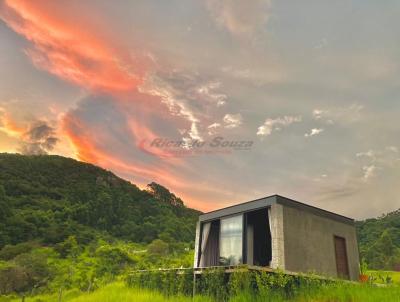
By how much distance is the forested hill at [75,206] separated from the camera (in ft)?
146

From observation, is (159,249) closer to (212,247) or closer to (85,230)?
(85,230)

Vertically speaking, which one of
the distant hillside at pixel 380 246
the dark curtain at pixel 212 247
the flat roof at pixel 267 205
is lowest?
the dark curtain at pixel 212 247

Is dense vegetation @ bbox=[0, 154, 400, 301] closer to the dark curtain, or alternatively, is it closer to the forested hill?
the forested hill

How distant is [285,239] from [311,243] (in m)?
1.65

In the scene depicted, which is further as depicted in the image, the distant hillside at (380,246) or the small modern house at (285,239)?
the distant hillside at (380,246)

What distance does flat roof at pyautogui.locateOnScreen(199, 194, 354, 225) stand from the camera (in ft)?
45.2

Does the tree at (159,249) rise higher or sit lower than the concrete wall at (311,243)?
higher

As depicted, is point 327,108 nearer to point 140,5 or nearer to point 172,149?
point 172,149

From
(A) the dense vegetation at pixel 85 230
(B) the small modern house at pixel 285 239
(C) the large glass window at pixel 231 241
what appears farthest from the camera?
(A) the dense vegetation at pixel 85 230

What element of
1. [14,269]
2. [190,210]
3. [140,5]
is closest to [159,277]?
[140,5]

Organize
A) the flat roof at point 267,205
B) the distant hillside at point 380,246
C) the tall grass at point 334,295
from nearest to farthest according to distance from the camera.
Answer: the tall grass at point 334,295, the flat roof at point 267,205, the distant hillside at point 380,246

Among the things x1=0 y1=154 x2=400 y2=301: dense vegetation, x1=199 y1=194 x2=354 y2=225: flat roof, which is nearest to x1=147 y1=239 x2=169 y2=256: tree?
x1=0 y1=154 x2=400 y2=301: dense vegetation

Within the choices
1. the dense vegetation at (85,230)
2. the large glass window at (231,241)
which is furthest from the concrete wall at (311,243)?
the dense vegetation at (85,230)

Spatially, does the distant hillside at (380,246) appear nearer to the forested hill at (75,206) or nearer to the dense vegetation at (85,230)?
the dense vegetation at (85,230)
